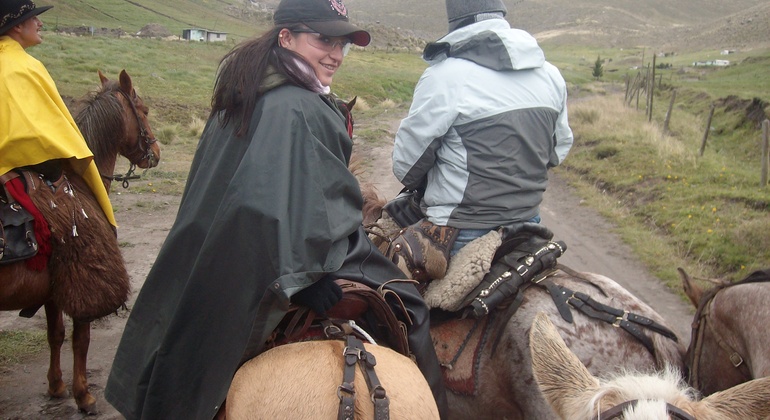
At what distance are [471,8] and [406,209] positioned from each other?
122cm

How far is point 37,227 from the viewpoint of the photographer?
3.61m

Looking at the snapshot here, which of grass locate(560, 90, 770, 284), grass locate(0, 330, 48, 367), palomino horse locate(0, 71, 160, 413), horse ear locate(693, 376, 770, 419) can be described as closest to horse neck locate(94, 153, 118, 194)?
palomino horse locate(0, 71, 160, 413)

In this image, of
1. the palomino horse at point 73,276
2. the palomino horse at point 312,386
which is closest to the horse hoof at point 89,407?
the palomino horse at point 73,276

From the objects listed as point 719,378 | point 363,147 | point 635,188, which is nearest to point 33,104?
point 719,378

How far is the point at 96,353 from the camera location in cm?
527

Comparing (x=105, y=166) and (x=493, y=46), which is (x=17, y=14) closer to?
(x=105, y=166)

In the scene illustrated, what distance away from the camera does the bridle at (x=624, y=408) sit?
1738 millimetres

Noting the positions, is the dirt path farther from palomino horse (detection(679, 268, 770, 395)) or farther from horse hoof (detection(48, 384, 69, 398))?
palomino horse (detection(679, 268, 770, 395))

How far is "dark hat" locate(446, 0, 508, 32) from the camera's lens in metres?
3.22

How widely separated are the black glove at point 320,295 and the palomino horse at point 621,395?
2.46 feet

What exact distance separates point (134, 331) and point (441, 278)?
1.52 m

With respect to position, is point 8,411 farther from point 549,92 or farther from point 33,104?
point 549,92

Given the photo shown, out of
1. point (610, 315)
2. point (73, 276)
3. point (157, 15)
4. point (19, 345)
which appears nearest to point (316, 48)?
point (610, 315)

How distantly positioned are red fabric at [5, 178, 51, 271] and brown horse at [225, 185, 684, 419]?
8.09ft
